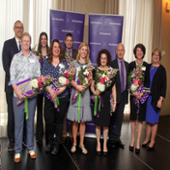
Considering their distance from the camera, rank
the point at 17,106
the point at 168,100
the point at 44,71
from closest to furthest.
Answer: the point at 17,106 → the point at 44,71 → the point at 168,100

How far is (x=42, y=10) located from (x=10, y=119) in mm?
2576

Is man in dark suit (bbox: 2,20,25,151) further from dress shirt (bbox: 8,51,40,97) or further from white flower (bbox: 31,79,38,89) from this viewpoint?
white flower (bbox: 31,79,38,89)

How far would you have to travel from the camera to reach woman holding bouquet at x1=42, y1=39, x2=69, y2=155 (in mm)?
3229

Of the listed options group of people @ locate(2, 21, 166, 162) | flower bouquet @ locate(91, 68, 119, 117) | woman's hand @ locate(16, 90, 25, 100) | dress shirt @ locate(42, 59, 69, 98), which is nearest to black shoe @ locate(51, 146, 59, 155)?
group of people @ locate(2, 21, 166, 162)

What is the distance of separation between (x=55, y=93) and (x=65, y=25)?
187 cm

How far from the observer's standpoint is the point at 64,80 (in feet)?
10.2

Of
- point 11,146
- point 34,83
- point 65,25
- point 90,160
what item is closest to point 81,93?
point 34,83

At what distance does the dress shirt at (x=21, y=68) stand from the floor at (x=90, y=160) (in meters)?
1.33

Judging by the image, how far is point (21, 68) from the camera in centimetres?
295

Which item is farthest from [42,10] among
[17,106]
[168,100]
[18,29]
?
[168,100]

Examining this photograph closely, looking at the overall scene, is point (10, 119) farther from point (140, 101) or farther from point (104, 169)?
point (140, 101)

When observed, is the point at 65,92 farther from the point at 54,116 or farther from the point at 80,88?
the point at 54,116

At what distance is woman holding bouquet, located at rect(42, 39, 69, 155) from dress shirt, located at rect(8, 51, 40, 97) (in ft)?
0.95

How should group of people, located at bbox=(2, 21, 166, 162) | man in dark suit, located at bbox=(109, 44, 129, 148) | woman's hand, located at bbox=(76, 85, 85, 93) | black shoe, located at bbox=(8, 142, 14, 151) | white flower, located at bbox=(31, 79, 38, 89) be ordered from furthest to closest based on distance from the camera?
man in dark suit, located at bbox=(109, 44, 129, 148) → black shoe, located at bbox=(8, 142, 14, 151) → woman's hand, located at bbox=(76, 85, 85, 93) → group of people, located at bbox=(2, 21, 166, 162) → white flower, located at bbox=(31, 79, 38, 89)
